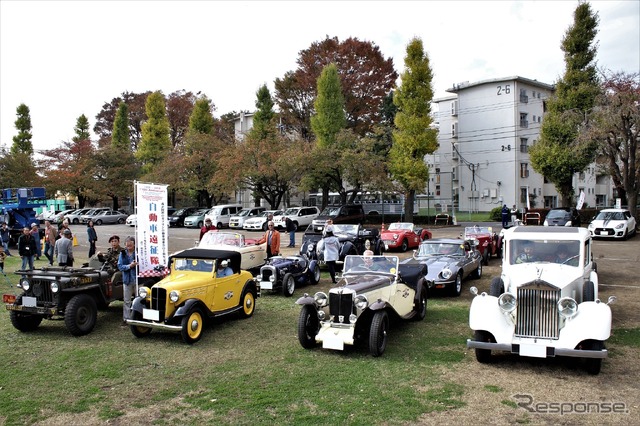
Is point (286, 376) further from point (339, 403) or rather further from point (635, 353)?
point (635, 353)

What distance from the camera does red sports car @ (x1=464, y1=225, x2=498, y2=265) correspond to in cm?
1767

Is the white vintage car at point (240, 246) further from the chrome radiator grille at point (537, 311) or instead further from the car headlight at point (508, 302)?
the chrome radiator grille at point (537, 311)

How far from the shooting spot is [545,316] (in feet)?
22.6

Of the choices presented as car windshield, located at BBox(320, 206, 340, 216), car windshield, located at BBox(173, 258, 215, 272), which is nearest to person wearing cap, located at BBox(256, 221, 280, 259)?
car windshield, located at BBox(173, 258, 215, 272)

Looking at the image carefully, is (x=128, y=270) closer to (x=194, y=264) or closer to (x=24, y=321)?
(x=194, y=264)

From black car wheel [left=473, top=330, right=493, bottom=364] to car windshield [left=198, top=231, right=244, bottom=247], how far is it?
→ 8.64 metres

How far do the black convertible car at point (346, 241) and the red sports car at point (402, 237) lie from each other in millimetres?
644

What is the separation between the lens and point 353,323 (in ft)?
24.8

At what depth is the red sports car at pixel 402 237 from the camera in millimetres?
21000

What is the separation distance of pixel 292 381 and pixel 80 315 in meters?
4.70

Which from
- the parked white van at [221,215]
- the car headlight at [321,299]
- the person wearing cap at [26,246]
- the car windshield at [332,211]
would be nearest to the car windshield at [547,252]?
the car headlight at [321,299]

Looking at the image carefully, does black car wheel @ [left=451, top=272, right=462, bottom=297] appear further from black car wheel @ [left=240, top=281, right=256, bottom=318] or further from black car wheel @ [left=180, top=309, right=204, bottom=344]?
black car wheel @ [left=180, top=309, right=204, bottom=344]

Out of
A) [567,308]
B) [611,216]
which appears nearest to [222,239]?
[567,308]

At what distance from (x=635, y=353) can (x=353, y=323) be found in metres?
4.29
